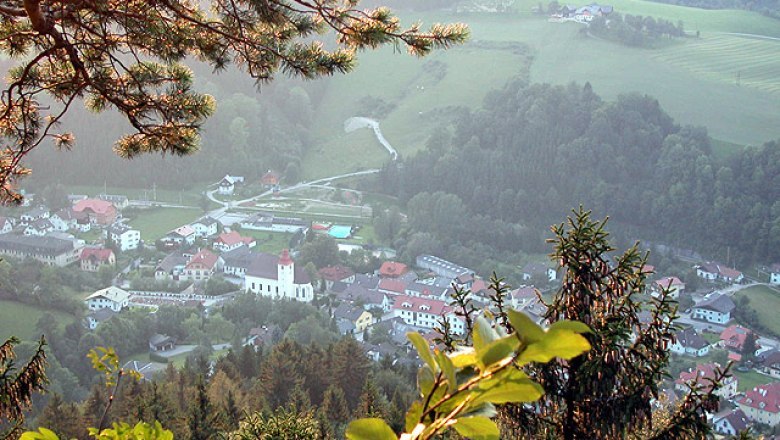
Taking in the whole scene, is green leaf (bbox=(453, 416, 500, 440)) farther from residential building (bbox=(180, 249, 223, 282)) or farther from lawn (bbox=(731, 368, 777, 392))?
residential building (bbox=(180, 249, 223, 282))

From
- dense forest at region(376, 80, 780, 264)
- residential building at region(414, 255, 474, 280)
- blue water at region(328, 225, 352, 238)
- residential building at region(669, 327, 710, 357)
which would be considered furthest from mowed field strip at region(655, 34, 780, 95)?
residential building at region(669, 327, 710, 357)

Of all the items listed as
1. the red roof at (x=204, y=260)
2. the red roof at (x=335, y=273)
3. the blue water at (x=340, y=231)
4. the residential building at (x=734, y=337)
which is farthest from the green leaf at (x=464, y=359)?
the blue water at (x=340, y=231)

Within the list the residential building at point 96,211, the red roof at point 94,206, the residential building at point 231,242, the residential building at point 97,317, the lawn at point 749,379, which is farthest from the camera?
the red roof at point 94,206

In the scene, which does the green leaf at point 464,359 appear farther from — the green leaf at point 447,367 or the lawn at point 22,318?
the lawn at point 22,318

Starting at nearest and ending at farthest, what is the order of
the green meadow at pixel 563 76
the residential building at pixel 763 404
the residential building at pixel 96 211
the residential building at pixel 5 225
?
the residential building at pixel 763 404 → the residential building at pixel 5 225 → the residential building at pixel 96 211 → the green meadow at pixel 563 76

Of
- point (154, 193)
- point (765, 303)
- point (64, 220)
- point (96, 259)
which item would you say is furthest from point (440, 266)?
point (64, 220)

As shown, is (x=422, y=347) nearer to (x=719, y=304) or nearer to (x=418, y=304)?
(x=418, y=304)
